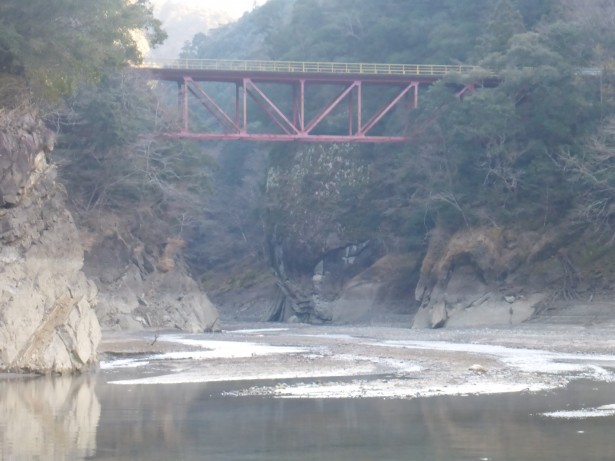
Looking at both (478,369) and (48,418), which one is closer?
→ (48,418)

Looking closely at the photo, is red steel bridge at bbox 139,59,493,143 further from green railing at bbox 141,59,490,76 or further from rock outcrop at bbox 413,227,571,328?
rock outcrop at bbox 413,227,571,328

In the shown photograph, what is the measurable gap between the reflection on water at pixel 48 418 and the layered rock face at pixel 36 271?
115 cm

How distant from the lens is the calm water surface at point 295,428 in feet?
54.7

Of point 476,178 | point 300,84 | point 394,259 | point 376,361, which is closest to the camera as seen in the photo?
point 376,361

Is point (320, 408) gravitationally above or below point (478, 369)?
above

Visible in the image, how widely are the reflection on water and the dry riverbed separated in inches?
81.9

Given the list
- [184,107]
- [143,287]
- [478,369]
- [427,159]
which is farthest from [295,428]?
[427,159]

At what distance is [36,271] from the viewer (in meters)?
30.6

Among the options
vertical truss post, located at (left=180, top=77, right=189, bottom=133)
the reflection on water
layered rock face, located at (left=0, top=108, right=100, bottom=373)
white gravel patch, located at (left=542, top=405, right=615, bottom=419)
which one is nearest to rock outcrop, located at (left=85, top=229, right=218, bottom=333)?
vertical truss post, located at (left=180, top=77, right=189, bottom=133)

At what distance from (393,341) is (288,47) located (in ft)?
148

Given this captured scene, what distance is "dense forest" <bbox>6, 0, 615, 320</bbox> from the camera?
2189 inches

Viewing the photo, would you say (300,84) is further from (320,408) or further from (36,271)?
(320,408)

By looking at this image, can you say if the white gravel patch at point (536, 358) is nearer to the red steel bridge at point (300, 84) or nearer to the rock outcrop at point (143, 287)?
the rock outcrop at point (143, 287)

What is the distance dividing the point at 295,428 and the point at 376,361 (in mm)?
15653
